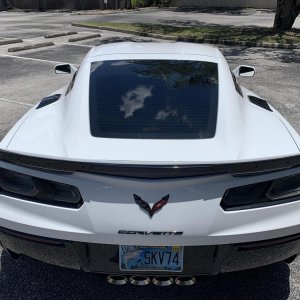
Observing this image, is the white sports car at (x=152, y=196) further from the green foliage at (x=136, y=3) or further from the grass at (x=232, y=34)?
the green foliage at (x=136, y=3)

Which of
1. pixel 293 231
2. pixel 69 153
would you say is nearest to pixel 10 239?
pixel 69 153

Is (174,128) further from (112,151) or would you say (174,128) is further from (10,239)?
(10,239)

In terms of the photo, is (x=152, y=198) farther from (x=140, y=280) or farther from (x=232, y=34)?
(x=232, y=34)

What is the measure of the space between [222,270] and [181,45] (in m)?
2.39

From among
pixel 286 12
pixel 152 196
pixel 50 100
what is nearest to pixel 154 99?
pixel 152 196

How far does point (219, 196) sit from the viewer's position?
7.25ft

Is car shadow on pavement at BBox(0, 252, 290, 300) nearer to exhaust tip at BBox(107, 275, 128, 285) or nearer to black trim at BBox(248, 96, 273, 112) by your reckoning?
exhaust tip at BBox(107, 275, 128, 285)

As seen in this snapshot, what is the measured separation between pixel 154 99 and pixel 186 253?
47.4 inches

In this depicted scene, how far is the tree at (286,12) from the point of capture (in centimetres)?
1527

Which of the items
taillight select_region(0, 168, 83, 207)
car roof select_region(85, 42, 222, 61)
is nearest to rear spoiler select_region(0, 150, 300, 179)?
taillight select_region(0, 168, 83, 207)

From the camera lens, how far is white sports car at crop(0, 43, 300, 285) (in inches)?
85.5

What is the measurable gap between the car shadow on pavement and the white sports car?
1.45ft

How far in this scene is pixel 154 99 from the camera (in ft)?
9.84

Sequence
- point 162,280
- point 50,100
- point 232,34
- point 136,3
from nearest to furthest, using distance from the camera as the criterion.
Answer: point 162,280 < point 50,100 < point 232,34 < point 136,3
